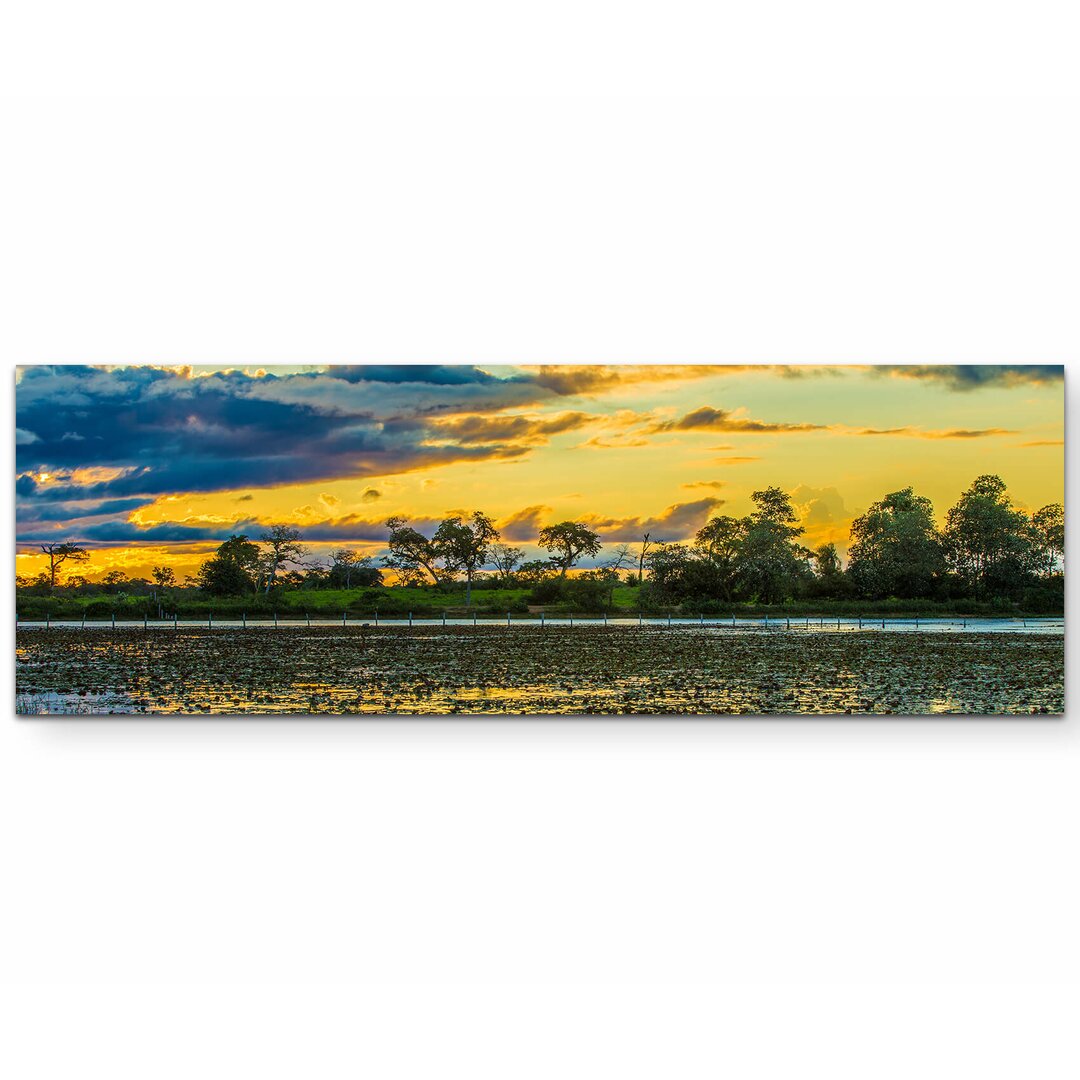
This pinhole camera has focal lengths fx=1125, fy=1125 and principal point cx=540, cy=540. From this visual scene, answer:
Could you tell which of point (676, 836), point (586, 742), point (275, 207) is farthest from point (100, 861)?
point (275, 207)

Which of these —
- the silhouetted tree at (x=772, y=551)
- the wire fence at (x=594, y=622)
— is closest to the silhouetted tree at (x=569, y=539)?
the wire fence at (x=594, y=622)

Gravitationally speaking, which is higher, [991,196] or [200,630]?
[991,196]

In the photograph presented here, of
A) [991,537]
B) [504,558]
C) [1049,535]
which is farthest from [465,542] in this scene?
[1049,535]

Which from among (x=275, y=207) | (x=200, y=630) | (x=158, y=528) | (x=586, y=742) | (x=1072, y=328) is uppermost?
(x=275, y=207)

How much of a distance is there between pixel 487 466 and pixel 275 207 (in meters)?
1.74

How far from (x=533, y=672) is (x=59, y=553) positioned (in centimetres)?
265

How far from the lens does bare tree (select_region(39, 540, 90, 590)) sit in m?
6.08

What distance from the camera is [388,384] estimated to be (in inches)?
237

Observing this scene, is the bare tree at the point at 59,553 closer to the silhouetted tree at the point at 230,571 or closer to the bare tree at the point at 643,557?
the silhouetted tree at the point at 230,571

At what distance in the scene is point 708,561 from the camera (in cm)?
627

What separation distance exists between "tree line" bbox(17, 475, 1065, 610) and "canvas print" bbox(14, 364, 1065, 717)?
13 millimetres

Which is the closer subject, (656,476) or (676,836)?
(676,836)

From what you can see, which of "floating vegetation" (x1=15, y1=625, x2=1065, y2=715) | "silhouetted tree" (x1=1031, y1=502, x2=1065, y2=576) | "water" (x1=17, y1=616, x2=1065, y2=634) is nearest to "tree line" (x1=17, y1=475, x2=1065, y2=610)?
"silhouetted tree" (x1=1031, y1=502, x2=1065, y2=576)

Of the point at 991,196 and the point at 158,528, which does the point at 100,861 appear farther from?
the point at 991,196
